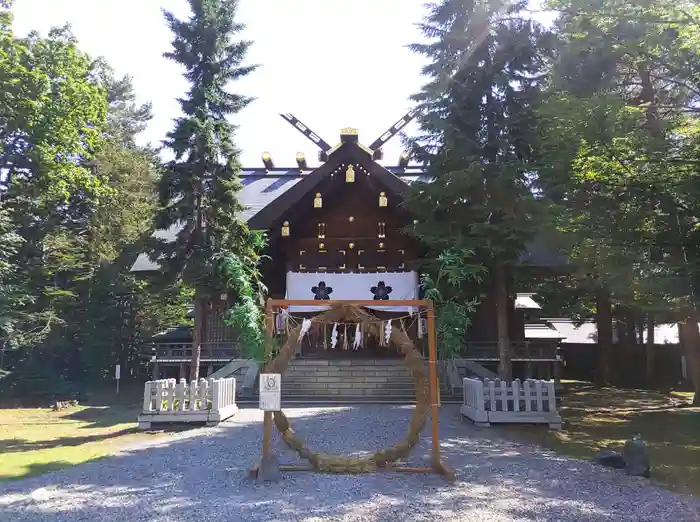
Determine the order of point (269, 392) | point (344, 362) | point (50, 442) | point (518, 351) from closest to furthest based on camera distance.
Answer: point (269, 392)
point (50, 442)
point (344, 362)
point (518, 351)

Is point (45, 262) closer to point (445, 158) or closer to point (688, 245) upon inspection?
point (445, 158)

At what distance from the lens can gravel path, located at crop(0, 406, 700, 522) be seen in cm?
533

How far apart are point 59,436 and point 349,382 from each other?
719 cm

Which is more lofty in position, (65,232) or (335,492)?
(65,232)

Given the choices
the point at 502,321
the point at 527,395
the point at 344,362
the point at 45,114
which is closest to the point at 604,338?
the point at 502,321

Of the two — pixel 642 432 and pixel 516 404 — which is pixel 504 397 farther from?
pixel 642 432

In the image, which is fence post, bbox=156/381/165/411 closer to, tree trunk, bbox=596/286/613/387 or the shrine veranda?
the shrine veranda

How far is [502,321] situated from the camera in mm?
12055

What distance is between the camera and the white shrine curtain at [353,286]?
17328mm

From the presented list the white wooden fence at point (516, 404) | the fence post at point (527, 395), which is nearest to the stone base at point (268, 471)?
the white wooden fence at point (516, 404)

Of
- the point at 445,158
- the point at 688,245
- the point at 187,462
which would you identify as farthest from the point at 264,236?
the point at 688,245

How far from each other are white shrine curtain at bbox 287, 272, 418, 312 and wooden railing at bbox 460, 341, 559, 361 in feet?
7.90

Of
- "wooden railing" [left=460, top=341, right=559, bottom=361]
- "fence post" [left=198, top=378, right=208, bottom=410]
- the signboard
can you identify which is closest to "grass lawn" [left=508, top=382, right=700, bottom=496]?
"wooden railing" [left=460, top=341, right=559, bottom=361]

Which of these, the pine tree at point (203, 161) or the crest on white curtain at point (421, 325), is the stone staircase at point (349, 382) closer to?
the crest on white curtain at point (421, 325)
